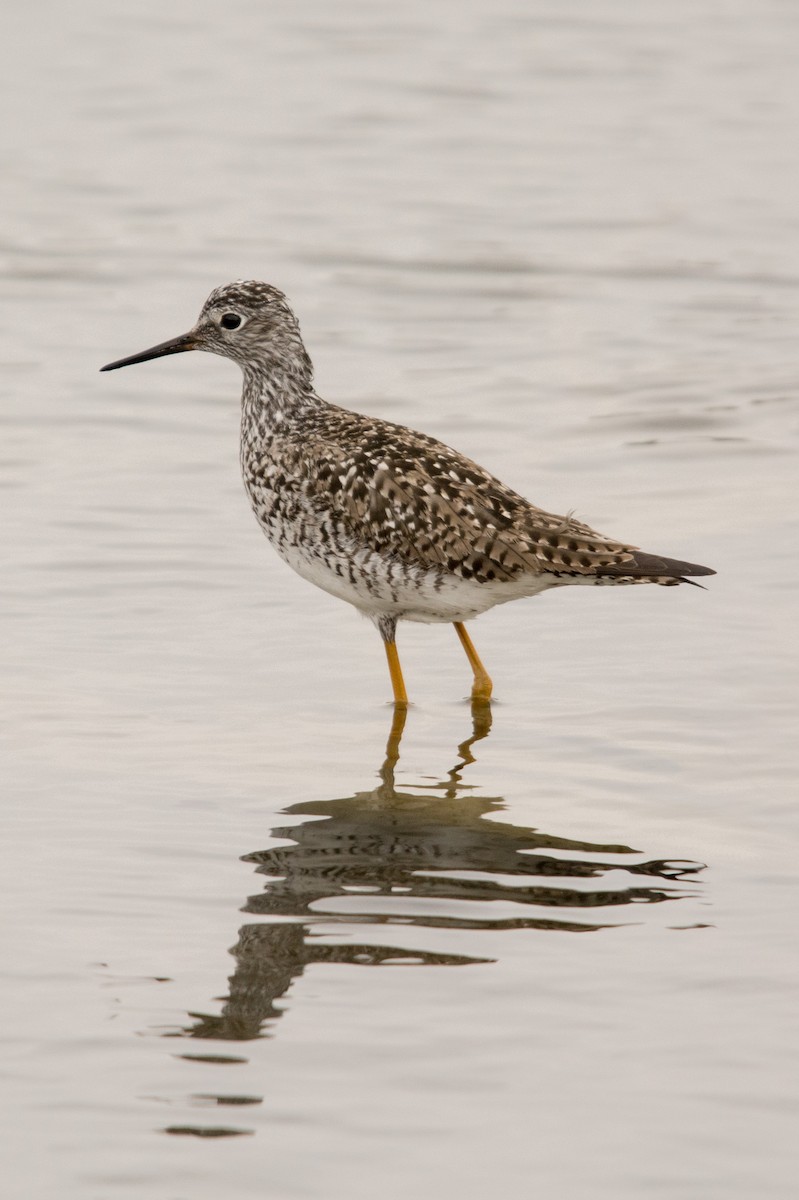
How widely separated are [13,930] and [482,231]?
14.3 m

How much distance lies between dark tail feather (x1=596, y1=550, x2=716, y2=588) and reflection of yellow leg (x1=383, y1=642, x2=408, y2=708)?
1.27 m

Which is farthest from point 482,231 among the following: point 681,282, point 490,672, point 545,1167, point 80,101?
point 545,1167

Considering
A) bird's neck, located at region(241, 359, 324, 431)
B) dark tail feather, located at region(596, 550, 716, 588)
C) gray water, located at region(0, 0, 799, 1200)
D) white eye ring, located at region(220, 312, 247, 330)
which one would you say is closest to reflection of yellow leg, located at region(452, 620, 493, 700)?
gray water, located at region(0, 0, 799, 1200)

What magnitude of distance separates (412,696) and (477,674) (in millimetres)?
454

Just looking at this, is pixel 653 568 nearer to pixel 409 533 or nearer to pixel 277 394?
pixel 409 533

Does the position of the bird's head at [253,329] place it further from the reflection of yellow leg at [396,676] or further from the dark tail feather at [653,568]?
the dark tail feather at [653,568]

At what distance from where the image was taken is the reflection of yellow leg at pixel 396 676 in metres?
10.5

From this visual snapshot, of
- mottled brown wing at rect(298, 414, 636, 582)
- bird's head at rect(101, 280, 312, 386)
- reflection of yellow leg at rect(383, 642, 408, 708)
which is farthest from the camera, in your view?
bird's head at rect(101, 280, 312, 386)

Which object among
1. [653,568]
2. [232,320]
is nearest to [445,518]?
[653,568]

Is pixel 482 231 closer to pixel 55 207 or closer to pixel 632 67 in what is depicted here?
pixel 55 207

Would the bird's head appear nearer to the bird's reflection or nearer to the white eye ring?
the white eye ring

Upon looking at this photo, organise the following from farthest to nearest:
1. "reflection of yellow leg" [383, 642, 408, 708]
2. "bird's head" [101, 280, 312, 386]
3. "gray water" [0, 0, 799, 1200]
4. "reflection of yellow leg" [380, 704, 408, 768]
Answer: "bird's head" [101, 280, 312, 386] → "reflection of yellow leg" [383, 642, 408, 708] → "reflection of yellow leg" [380, 704, 408, 768] → "gray water" [0, 0, 799, 1200]

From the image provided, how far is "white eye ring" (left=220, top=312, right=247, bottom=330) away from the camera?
37.6ft

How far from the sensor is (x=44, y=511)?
13.3 m
